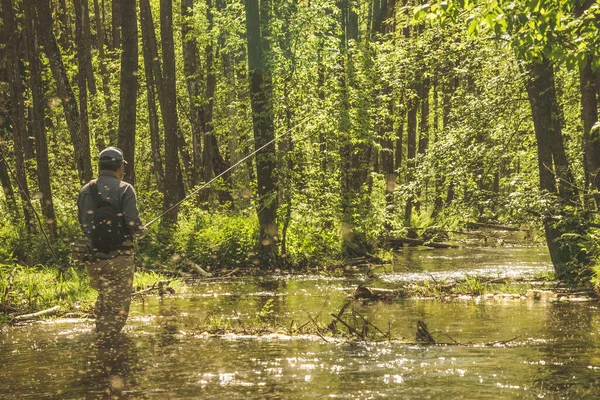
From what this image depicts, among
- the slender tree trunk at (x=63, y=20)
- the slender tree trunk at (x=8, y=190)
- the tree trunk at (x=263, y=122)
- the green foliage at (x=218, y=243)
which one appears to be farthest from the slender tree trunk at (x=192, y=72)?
the green foliage at (x=218, y=243)

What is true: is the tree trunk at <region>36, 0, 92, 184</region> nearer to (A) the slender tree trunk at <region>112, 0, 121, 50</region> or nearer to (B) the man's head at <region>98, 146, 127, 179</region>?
(B) the man's head at <region>98, 146, 127, 179</region>

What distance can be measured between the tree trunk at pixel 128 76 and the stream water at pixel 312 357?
17.8 feet

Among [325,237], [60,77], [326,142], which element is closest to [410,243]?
[325,237]

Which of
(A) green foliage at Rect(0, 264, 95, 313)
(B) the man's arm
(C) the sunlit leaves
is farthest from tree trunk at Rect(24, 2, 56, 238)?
(C) the sunlit leaves

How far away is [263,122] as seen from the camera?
60.3 feet

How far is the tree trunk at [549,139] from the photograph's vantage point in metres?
14.6

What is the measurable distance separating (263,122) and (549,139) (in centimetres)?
675

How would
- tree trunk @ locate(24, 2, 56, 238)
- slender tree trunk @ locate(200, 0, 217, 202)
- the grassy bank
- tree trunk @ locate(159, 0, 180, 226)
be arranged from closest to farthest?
the grassy bank
tree trunk @ locate(24, 2, 56, 238)
tree trunk @ locate(159, 0, 180, 226)
slender tree trunk @ locate(200, 0, 217, 202)

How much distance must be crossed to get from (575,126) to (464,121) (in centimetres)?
255

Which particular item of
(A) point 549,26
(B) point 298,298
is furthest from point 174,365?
(B) point 298,298

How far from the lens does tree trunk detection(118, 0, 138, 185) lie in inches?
639

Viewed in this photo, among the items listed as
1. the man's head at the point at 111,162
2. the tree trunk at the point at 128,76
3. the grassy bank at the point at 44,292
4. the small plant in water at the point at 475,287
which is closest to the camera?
the man's head at the point at 111,162

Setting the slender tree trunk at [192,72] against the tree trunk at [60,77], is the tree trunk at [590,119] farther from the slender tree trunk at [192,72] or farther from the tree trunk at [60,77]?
the slender tree trunk at [192,72]

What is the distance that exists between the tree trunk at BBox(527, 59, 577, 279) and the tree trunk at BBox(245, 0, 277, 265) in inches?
247
